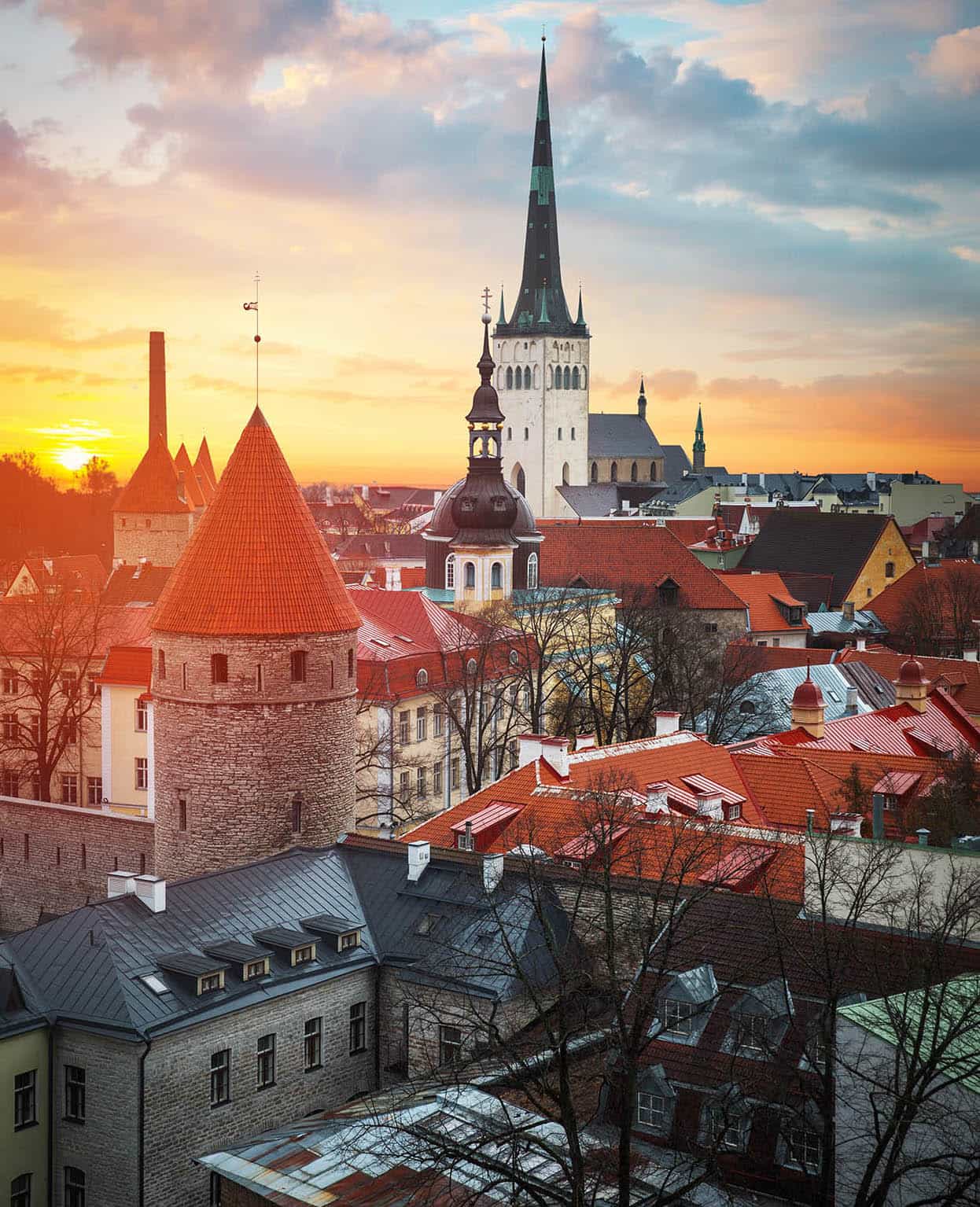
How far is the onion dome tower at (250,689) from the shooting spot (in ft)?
93.5

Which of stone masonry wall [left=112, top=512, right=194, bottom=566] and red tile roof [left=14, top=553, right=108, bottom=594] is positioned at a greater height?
stone masonry wall [left=112, top=512, right=194, bottom=566]

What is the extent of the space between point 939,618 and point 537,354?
56.5m

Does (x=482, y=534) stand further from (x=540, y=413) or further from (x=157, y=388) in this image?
(x=540, y=413)

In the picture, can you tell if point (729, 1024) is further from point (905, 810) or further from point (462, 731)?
point (462, 731)

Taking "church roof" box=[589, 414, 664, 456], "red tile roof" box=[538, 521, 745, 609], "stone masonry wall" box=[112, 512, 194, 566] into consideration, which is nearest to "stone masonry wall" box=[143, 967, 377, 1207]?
"red tile roof" box=[538, 521, 745, 609]

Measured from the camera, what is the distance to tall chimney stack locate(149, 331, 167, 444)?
88312 millimetres

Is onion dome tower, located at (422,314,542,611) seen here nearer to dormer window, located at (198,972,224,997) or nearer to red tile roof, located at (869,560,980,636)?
red tile roof, located at (869,560,980,636)

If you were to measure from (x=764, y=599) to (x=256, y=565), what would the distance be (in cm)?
4146

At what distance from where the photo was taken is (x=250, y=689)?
28.6 meters

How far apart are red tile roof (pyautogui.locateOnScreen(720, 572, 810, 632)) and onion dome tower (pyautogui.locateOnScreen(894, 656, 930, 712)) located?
24297 mm

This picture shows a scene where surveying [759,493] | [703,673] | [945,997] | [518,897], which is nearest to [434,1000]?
[518,897]

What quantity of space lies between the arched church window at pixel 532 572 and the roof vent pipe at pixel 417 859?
32.6 m

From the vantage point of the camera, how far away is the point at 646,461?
438ft

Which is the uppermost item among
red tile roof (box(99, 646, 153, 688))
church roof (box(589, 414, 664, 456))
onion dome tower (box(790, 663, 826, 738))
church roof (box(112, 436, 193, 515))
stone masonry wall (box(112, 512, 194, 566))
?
church roof (box(589, 414, 664, 456))
